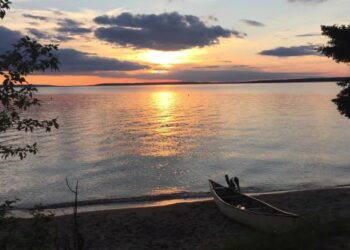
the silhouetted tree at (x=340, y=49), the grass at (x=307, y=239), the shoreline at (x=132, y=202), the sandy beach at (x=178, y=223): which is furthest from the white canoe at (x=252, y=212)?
the silhouetted tree at (x=340, y=49)

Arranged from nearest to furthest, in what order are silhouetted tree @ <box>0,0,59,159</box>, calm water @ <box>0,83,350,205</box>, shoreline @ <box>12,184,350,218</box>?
silhouetted tree @ <box>0,0,59,159</box> → shoreline @ <box>12,184,350,218</box> → calm water @ <box>0,83,350,205</box>

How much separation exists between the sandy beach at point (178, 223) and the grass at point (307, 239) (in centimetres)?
221

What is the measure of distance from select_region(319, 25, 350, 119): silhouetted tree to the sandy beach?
5825 millimetres

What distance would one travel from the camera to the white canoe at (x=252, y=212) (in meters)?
15.9

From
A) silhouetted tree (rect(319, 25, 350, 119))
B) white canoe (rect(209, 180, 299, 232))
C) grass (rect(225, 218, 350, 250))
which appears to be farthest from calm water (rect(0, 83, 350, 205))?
grass (rect(225, 218, 350, 250))

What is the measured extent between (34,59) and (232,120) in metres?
77.7

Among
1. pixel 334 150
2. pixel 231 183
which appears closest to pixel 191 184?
pixel 231 183

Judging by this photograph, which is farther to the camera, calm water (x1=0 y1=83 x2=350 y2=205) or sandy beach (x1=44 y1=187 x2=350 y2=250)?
calm water (x1=0 y1=83 x2=350 y2=205)

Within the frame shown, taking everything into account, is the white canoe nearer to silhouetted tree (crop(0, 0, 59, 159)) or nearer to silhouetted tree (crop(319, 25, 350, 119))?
silhouetted tree (crop(319, 25, 350, 119))

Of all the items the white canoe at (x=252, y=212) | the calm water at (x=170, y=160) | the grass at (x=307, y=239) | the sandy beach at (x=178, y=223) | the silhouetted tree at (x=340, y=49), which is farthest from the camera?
the calm water at (x=170, y=160)

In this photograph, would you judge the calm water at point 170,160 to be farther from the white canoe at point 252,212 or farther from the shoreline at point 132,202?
the white canoe at point 252,212

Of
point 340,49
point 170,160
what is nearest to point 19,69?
point 340,49

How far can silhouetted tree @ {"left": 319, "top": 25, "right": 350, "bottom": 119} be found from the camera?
2039 cm

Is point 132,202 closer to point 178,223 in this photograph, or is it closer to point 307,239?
point 178,223
